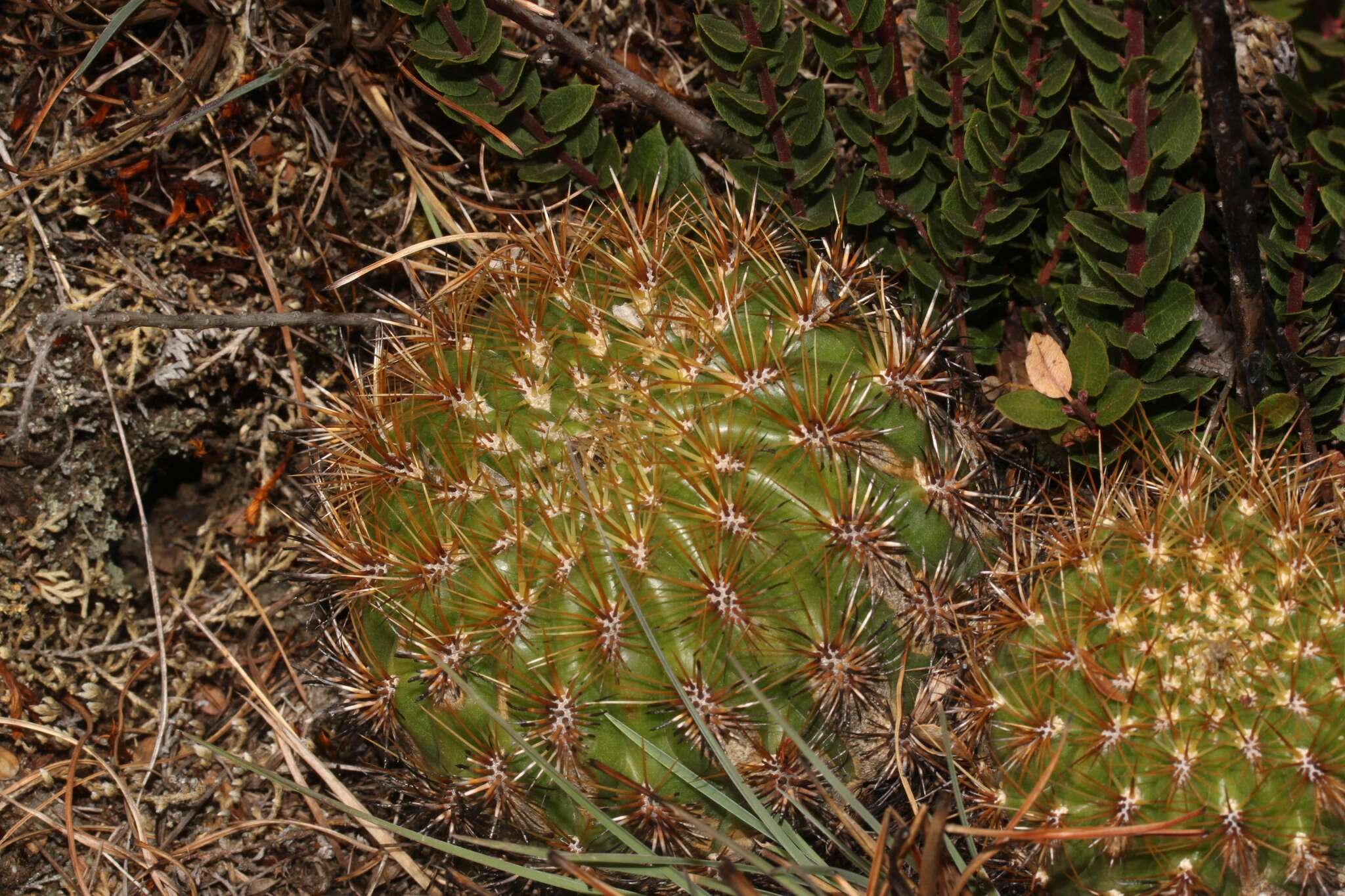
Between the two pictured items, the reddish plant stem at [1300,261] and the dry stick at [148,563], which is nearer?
the reddish plant stem at [1300,261]

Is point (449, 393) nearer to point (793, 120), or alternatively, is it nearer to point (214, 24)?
point (793, 120)

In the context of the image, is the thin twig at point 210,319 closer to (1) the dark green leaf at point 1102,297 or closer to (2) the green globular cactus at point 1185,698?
(1) the dark green leaf at point 1102,297

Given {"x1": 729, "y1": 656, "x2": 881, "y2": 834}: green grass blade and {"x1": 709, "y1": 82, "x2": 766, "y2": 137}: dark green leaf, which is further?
{"x1": 709, "y1": 82, "x2": 766, "y2": 137}: dark green leaf

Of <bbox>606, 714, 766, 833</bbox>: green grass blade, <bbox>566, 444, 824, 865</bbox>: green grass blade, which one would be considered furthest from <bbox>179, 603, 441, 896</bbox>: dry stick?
<bbox>566, 444, 824, 865</bbox>: green grass blade

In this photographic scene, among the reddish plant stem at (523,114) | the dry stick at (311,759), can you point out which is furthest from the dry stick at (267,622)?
the reddish plant stem at (523,114)

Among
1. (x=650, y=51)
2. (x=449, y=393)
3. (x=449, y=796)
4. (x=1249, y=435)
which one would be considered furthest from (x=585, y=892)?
(x=650, y=51)

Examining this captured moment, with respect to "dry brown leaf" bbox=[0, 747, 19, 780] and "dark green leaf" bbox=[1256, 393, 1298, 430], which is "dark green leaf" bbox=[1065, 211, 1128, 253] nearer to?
"dark green leaf" bbox=[1256, 393, 1298, 430]
